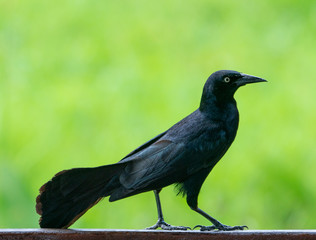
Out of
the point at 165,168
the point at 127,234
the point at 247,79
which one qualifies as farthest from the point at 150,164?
the point at 247,79

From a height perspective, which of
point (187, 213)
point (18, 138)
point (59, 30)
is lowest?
point (187, 213)

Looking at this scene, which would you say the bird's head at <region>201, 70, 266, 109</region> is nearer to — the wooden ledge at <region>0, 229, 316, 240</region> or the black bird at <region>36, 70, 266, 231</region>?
the black bird at <region>36, 70, 266, 231</region>

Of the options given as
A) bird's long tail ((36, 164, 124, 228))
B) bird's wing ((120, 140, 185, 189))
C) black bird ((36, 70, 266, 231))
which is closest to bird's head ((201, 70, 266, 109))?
black bird ((36, 70, 266, 231))

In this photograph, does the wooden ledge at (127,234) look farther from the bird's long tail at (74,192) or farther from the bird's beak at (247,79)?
the bird's beak at (247,79)

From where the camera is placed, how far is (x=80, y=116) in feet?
10.9

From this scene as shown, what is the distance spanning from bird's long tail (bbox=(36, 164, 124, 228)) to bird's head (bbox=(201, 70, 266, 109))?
292mm

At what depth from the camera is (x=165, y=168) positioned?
5.47 ft

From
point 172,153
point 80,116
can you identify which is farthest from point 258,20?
point 172,153

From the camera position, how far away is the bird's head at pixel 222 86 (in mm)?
1714

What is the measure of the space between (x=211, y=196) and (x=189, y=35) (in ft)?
3.09

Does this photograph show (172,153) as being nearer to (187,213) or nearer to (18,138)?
(187,213)

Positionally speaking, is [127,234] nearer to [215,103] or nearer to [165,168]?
[165,168]

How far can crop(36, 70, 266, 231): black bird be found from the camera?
164cm

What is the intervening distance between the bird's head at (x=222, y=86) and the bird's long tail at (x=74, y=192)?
0.29 meters
